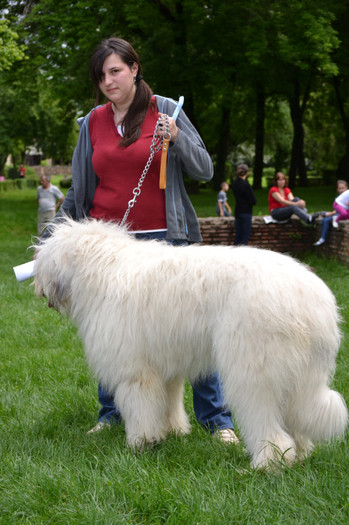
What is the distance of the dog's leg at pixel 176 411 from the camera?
388 cm

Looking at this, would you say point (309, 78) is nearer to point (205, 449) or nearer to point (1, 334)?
point (1, 334)

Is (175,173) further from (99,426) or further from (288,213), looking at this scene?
(288,213)

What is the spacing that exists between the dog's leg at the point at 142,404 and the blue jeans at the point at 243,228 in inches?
399

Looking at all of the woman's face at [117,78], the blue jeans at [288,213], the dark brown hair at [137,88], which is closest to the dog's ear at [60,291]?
the dark brown hair at [137,88]

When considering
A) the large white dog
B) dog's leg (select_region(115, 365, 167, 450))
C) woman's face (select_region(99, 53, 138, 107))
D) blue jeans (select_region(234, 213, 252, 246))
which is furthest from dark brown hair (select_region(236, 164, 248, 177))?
dog's leg (select_region(115, 365, 167, 450))

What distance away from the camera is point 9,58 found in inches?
723

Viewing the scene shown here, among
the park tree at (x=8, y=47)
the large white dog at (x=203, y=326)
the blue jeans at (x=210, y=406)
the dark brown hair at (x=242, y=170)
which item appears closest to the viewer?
the large white dog at (x=203, y=326)

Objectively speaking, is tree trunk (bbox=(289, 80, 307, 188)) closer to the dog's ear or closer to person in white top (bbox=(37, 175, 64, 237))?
person in white top (bbox=(37, 175, 64, 237))

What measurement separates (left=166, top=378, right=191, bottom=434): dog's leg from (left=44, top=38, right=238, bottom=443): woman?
0.14 m

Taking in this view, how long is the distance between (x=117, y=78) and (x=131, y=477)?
87.0 inches

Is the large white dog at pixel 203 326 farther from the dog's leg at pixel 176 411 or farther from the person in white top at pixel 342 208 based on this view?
the person in white top at pixel 342 208

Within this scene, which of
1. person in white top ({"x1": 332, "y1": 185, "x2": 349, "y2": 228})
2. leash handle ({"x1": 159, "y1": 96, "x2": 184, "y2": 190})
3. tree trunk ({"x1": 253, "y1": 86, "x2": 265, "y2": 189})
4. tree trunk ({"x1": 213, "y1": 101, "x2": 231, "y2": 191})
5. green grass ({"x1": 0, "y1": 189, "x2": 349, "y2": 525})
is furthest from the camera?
tree trunk ({"x1": 213, "y1": 101, "x2": 231, "y2": 191})

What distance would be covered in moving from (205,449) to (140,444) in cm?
37

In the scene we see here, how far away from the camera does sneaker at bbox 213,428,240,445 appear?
373 cm
